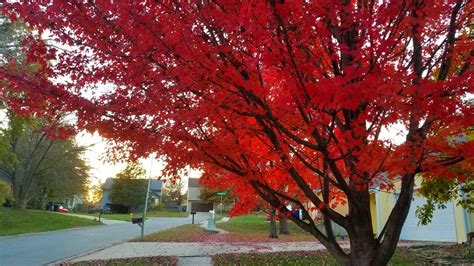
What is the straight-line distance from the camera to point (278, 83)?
5.40 m

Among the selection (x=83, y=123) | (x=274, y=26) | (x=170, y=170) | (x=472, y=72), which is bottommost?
(x=170, y=170)

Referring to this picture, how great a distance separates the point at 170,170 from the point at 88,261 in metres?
7.46

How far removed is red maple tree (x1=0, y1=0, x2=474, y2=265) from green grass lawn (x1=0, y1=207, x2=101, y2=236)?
19.6 metres

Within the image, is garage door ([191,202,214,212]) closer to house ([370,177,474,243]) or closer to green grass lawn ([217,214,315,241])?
green grass lawn ([217,214,315,241])

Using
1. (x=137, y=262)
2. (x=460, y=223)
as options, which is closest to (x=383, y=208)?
(x=460, y=223)

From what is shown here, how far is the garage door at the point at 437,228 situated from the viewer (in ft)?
46.3

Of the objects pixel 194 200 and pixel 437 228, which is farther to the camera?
pixel 194 200

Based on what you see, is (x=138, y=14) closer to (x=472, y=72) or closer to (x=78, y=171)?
(x=472, y=72)

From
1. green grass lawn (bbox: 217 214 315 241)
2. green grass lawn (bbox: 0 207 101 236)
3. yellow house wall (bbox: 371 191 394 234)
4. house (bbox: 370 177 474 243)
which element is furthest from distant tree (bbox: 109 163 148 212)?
house (bbox: 370 177 474 243)

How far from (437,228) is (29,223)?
24654 millimetres

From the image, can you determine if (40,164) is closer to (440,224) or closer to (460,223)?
(440,224)

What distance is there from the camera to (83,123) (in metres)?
5.21

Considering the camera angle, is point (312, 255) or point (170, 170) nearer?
point (170, 170)

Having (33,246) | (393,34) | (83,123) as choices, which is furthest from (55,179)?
(393,34)
